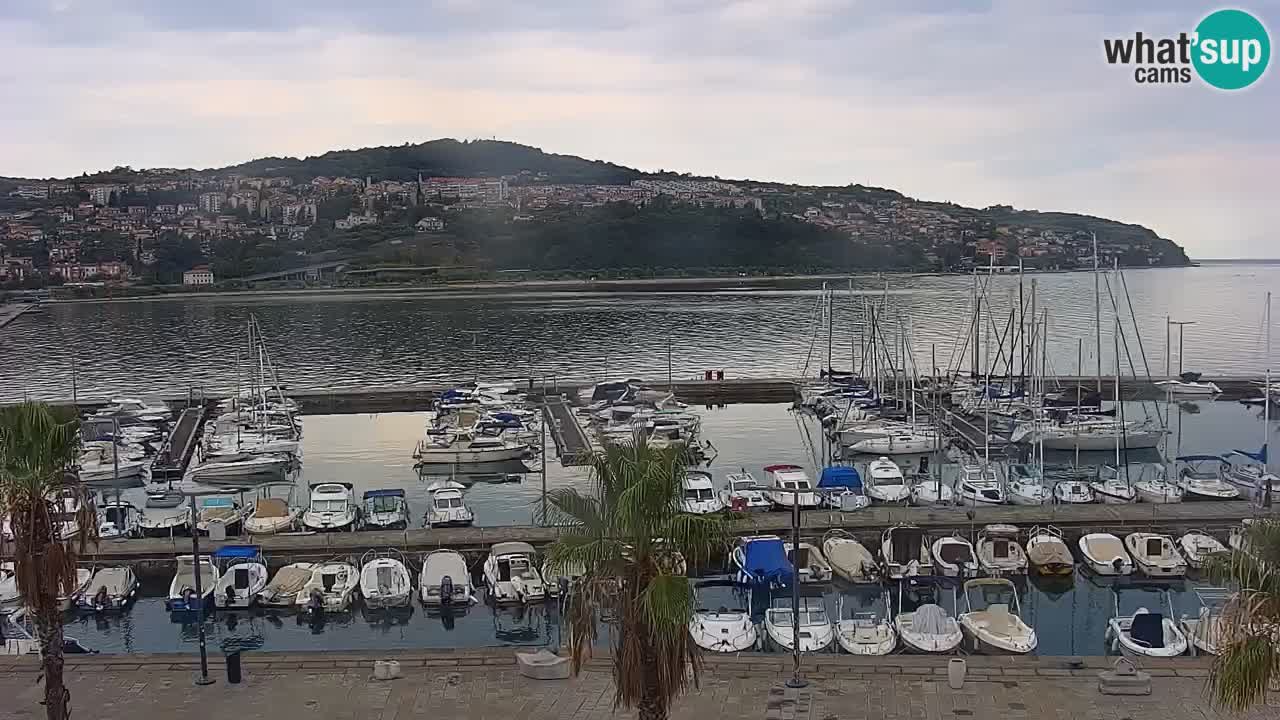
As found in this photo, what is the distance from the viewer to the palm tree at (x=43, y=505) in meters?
→ 9.73

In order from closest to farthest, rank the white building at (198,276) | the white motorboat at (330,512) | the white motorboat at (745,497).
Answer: the white motorboat at (330,512), the white motorboat at (745,497), the white building at (198,276)

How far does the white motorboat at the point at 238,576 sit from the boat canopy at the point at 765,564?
8.78 meters

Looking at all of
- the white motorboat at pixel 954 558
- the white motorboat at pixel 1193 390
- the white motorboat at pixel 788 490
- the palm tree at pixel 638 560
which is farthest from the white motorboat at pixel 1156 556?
the white motorboat at pixel 1193 390

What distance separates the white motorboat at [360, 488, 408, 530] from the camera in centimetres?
2475

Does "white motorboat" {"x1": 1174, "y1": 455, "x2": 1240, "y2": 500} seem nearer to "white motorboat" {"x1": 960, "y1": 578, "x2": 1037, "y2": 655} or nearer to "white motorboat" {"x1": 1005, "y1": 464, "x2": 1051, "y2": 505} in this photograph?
"white motorboat" {"x1": 1005, "y1": 464, "x2": 1051, "y2": 505}

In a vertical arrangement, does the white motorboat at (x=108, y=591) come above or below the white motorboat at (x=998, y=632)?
below

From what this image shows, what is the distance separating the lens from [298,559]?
21.4 meters

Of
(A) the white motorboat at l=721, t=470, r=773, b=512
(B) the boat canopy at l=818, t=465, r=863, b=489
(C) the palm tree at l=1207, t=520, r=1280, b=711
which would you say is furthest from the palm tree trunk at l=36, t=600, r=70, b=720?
(B) the boat canopy at l=818, t=465, r=863, b=489

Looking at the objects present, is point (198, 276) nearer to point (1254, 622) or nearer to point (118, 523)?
point (118, 523)

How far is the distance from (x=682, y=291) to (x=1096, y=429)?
105035 mm

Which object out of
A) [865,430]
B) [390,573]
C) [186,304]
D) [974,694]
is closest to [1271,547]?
[974,694]

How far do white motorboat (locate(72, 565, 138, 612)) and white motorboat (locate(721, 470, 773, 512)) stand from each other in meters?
12.1

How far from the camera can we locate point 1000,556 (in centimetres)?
2059

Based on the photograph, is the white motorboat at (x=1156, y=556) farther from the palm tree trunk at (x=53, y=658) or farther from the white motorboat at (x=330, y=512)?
the palm tree trunk at (x=53, y=658)
